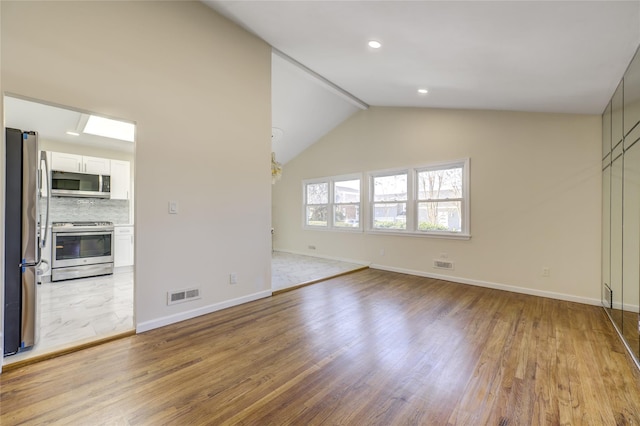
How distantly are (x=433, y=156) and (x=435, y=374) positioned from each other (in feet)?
12.6

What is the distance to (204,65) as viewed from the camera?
3.14 metres

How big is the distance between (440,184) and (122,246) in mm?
5987

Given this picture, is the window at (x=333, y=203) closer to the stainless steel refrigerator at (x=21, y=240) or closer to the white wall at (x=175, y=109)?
the white wall at (x=175, y=109)

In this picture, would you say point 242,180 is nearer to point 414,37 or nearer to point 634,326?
point 414,37

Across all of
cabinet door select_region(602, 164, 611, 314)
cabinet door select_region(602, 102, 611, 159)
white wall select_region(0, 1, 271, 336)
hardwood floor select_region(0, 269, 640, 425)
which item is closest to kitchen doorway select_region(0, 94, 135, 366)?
hardwood floor select_region(0, 269, 640, 425)

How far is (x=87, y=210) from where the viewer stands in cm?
519

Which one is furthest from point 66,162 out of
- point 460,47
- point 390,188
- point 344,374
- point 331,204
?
point 460,47

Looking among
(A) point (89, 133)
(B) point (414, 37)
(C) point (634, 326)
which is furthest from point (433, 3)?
(A) point (89, 133)

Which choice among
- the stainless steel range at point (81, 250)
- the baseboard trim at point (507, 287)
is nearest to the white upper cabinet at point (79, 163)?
the stainless steel range at point (81, 250)

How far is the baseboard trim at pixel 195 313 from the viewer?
271 cm

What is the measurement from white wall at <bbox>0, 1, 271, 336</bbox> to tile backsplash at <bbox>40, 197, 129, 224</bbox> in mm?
3591

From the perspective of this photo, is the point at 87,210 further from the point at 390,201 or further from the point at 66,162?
the point at 390,201

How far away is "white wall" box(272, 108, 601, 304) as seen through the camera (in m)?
3.64

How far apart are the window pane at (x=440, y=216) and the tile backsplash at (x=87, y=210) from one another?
588 centimetres
